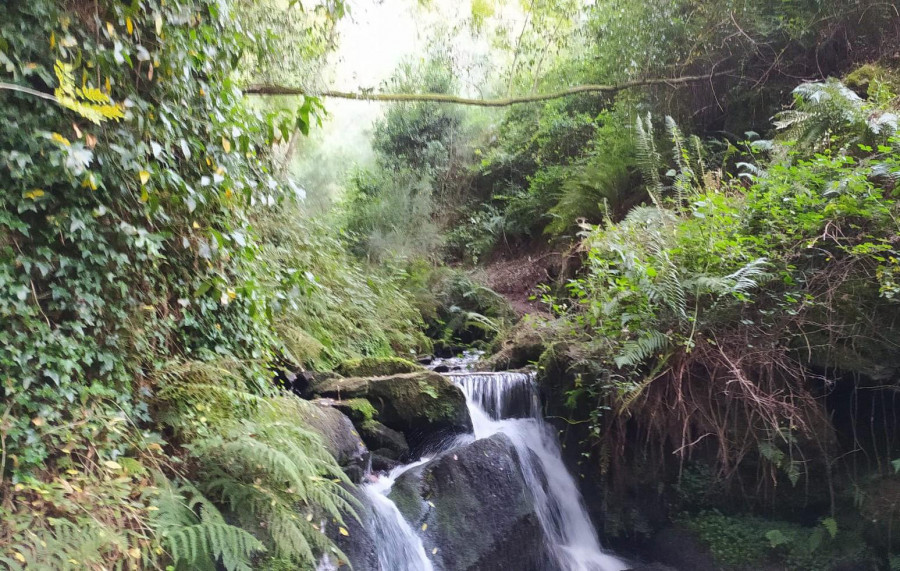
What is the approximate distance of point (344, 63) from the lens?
31.1 ft

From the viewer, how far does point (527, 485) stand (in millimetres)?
5590

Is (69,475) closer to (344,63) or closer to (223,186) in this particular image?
(223,186)

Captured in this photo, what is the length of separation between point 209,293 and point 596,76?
30.3 ft

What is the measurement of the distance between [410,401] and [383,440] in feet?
1.66

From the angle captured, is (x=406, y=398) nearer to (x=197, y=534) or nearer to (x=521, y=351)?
(x=521, y=351)

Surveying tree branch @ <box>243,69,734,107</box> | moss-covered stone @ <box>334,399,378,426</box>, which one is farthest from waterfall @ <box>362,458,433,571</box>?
tree branch @ <box>243,69,734,107</box>

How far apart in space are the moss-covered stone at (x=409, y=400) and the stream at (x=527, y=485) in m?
0.26

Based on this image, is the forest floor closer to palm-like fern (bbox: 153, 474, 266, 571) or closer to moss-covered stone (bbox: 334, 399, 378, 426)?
moss-covered stone (bbox: 334, 399, 378, 426)

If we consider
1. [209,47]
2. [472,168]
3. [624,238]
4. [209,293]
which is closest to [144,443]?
[209,293]

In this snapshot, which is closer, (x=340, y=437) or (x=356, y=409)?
(x=340, y=437)

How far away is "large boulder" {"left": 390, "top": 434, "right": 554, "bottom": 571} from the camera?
4734 millimetres

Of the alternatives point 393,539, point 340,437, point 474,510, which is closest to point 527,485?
Result: point 474,510

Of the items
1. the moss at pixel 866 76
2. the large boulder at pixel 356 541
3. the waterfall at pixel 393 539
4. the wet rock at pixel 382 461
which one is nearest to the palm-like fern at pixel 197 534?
the large boulder at pixel 356 541

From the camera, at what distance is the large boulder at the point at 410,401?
18.8ft
